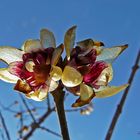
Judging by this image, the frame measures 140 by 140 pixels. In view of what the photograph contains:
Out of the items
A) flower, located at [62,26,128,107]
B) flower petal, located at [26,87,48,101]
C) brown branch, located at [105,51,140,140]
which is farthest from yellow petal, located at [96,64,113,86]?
brown branch, located at [105,51,140,140]

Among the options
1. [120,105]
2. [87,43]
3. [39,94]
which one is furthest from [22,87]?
[120,105]

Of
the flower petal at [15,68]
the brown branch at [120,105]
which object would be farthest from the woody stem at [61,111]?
the brown branch at [120,105]

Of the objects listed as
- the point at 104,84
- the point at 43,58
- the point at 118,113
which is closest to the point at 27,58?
the point at 43,58

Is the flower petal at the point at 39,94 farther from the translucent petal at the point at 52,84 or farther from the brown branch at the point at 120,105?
the brown branch at the point at 120,105

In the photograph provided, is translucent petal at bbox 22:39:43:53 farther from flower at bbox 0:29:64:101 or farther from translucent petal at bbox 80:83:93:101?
translucent petal at bbox 80:83:93:101

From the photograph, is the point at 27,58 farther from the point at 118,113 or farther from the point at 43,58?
the point at 118,113

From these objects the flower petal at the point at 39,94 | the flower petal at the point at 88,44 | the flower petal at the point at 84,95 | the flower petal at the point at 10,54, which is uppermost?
the flower petal at the point at 88,44

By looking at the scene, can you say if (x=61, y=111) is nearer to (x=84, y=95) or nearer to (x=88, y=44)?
(x=84, y=95)
